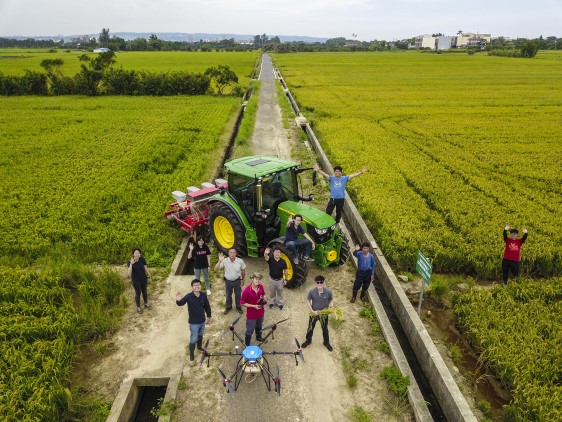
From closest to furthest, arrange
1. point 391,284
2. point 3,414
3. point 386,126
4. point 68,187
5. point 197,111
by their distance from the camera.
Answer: point 3,414
point 391,284
point 68,187
point 386,126
point 197,111

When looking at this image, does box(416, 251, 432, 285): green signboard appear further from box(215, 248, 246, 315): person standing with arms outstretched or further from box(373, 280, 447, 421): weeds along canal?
box(215, 248, 246, 315): person standing with arms outstretched

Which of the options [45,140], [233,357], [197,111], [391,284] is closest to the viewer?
[233,357]

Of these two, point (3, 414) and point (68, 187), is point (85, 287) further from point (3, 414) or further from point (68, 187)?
point (68, 187)

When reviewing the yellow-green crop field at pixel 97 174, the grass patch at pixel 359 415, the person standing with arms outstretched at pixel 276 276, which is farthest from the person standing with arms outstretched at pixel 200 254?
the grass patch at pixel 359 415

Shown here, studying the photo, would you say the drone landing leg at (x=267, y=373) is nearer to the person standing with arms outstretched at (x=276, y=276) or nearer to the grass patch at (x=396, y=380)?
the person standing with arms outstretched at (x=276, y=276)

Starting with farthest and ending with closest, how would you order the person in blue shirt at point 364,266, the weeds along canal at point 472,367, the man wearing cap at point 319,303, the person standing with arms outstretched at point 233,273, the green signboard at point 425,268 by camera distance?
the person in blue shirt at point 364,266 → the person standing with arms outstretched at point 233,273 → the green signboard at point 425,268 → the man wearing cap at point 319,303 → the weeds along canal at point 472,367

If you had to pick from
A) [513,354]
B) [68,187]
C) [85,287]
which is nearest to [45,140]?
[68,187]
